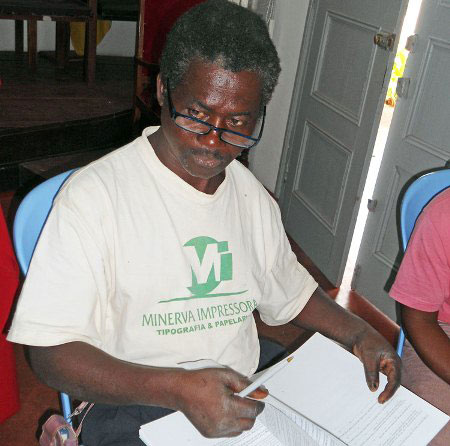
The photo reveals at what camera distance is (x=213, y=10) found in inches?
40.6

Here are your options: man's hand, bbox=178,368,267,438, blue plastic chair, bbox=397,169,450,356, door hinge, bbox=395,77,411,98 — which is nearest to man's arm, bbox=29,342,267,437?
man's hand, bbox=178,368,267,438

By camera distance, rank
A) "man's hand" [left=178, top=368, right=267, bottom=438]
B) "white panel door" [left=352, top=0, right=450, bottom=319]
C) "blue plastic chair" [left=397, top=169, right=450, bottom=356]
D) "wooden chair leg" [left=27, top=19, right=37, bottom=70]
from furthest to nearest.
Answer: "wooden chair leg" [left=27, top=19, right=37, bottom=70] < "white panel door" [left=352, top=0, right=450, bottom=319] < "blue plastic chair" [left=397, top=169, right=450, bottom=356] < "man's hand" [left=178, top=368, right=267, bottom=438]

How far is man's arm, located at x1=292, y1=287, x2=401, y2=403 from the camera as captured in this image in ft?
3.59

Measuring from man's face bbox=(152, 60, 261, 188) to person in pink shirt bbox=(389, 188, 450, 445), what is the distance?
45 centimetres

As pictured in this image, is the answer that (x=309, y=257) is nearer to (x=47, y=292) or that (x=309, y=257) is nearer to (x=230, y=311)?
(x=230, y=311)

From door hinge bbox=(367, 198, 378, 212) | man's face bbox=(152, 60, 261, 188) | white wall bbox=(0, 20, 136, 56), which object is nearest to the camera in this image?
man's face bbox=(152, 60, 261, 188)

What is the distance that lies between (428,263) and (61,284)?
0.76 m

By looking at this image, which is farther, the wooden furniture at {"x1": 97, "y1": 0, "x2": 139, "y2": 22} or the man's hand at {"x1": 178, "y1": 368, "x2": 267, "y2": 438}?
the wooden furniture at {"x1": 97, "y1": 0, "x2": 139, "y2": 22}

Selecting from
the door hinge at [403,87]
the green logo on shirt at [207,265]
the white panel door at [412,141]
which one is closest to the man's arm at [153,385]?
the green logo on shirt at [207,265]

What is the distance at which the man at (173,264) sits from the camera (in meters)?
0.93

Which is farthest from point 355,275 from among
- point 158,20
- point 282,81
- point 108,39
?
point 108,39

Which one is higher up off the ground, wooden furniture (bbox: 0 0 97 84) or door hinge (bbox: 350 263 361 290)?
wooden furniture (bbox: 0 0 97 84)

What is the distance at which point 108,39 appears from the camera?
595cm

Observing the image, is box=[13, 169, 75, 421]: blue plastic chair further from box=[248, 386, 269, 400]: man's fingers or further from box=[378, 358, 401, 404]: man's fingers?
box=[378, 358, 401, 404]: man's fingers
